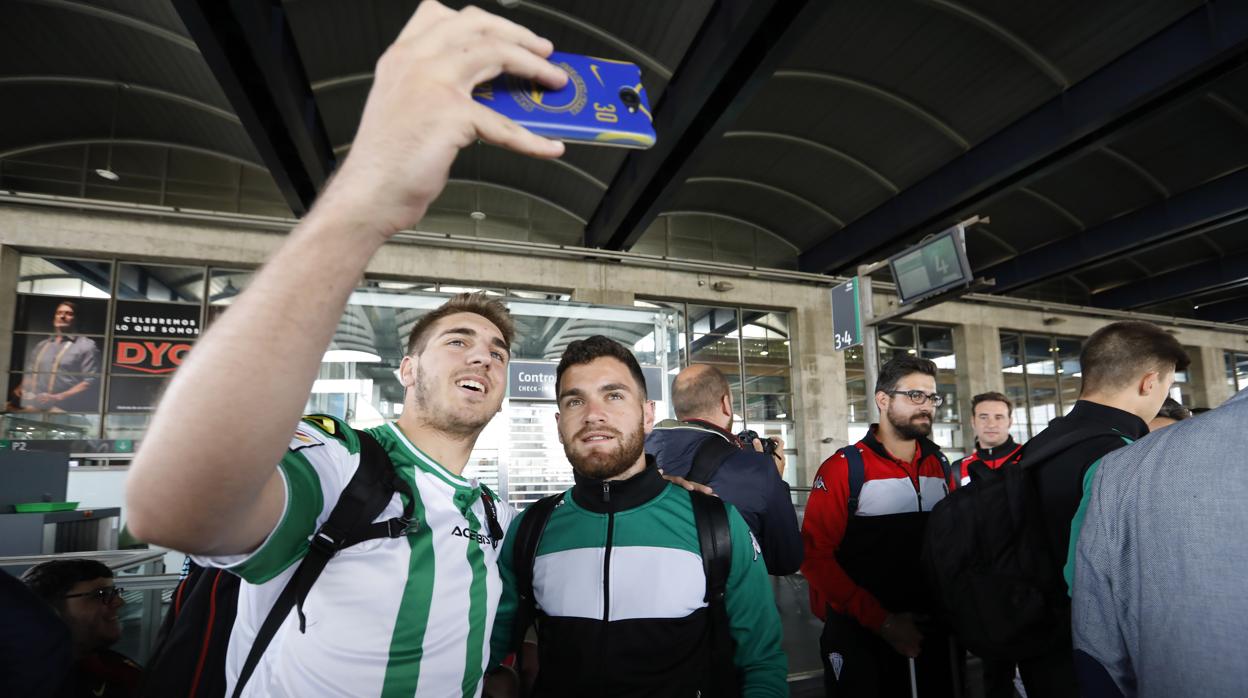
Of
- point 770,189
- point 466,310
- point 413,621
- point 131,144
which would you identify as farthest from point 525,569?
point 131,144

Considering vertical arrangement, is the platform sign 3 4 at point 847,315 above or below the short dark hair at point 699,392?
above

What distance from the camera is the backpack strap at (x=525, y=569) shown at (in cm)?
199

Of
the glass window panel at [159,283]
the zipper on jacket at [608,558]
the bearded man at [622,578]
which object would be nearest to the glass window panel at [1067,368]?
the bearded man at [622,578]

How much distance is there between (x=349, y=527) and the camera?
50.9 inches

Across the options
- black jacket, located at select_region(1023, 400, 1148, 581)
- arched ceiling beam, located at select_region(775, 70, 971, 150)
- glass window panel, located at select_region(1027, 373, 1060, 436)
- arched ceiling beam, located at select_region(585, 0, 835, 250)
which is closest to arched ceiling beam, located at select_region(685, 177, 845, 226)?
arched ceiling beam, located at select_region(585, 0, 835, 250)

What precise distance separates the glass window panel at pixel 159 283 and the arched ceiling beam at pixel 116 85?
309 cm

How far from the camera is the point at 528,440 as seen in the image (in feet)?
24.9

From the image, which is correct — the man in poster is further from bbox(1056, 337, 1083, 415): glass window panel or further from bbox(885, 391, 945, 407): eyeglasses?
bbox(1056, 337, 1083, 415): glass window panel

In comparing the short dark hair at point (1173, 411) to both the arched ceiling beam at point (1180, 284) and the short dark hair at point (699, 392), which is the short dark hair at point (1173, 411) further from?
the arched ceiling beam at point (1180, 284)

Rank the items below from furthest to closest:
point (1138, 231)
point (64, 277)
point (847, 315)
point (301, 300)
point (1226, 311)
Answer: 1. point (1226, 311)
2. point (1138, 231)
3. point (64, 277)
4. point (847, 315)
5. point (301, 300)

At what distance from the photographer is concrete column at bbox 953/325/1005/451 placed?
16.8 meters

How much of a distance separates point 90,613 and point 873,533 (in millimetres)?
3940

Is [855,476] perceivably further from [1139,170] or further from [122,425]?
[1139,170]

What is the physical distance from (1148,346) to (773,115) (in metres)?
10.6
